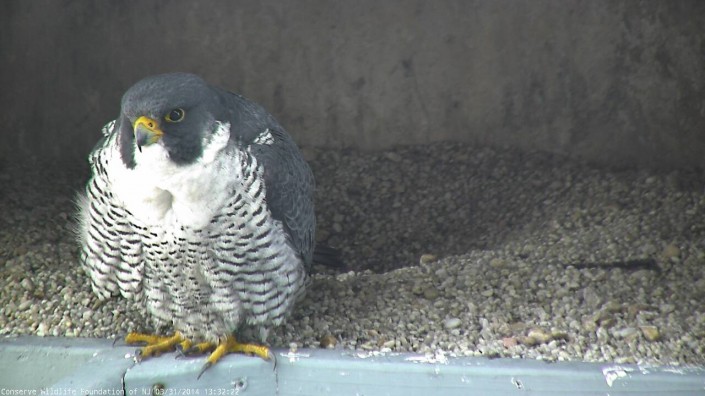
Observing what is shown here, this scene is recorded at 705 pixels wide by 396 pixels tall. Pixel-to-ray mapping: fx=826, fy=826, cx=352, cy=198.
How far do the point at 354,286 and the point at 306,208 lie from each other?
597 mm

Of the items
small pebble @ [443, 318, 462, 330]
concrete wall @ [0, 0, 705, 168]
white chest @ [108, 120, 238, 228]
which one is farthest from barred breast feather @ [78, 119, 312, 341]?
concrete wall @ [0, 0, 705, 168]

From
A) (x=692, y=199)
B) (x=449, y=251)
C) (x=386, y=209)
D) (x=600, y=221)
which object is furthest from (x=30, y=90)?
(x=692, y=199)

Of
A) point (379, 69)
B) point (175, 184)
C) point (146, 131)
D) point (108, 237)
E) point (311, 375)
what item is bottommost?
point (311, 375)

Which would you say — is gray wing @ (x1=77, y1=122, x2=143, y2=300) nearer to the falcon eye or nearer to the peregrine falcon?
the peregrine falcon

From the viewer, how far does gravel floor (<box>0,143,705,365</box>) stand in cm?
333

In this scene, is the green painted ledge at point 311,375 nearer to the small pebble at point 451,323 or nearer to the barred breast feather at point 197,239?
the barred breast feather at point 197,239

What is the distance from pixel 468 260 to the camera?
397 cm

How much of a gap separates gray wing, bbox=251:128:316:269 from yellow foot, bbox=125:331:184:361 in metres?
0.60

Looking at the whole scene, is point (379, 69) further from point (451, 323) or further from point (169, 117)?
point (169, 117)

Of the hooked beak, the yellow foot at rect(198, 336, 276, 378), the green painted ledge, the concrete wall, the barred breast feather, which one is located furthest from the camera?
the concrete wall

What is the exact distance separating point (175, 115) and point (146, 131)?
0.38 ft

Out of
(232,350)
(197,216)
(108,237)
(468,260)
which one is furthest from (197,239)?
(468,260)

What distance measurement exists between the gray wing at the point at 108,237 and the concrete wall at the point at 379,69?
62.8 inches

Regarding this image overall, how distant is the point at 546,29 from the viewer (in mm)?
4488
